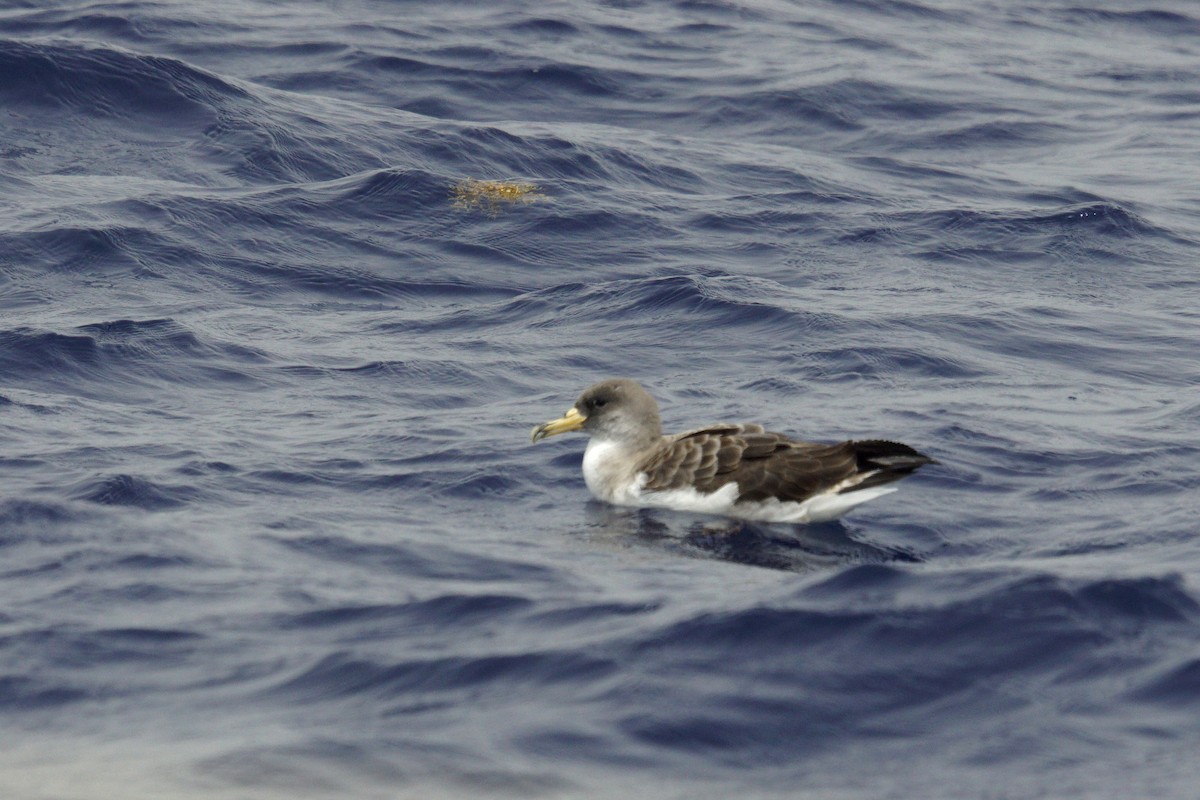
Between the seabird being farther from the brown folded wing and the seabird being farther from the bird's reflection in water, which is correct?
the bird's reflection in water

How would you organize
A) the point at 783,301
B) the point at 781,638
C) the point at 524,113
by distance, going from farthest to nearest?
1. the point at 524,113
2. the point at 783,301
3. the point at 781,638

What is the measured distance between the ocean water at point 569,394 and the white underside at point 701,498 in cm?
15

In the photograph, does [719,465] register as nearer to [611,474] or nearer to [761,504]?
[761,504]

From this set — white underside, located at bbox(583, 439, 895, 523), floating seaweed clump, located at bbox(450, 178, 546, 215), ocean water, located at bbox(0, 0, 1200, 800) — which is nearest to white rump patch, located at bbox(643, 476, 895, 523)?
white underside, located at bbox(583, 439, 895, 523)

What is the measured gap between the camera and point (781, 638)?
820cm

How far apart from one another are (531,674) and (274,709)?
123 cm

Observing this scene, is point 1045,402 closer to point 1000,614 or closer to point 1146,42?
point 1000,614

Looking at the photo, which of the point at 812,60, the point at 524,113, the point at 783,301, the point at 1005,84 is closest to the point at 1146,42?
the point at 1005,84

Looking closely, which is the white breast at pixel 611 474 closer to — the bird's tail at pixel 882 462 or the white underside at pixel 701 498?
the white underside at pixel 701 498

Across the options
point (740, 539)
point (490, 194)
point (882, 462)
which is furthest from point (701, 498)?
point (490, 194)

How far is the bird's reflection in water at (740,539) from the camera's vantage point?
10000 millimetres

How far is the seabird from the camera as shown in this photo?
10398 mm

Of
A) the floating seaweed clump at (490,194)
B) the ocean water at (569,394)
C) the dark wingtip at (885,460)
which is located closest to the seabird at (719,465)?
the dark wingtip at (885,460)

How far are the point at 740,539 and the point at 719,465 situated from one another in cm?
57
